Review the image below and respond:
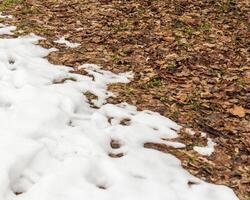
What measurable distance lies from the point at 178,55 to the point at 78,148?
331cm

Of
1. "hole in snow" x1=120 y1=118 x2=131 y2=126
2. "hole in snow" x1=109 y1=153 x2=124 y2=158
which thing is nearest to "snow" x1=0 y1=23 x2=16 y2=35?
"hole in snow" x1=120 y1=118 x2=131 y2=126

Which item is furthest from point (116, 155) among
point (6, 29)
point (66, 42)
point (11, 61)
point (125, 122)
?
point (6, 29)

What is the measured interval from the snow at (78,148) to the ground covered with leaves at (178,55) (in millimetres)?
260

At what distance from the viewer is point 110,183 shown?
3.92 m

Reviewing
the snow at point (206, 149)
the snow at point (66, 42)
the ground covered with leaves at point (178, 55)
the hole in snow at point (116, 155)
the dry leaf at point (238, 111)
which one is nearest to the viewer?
the hole in snow at point (116, 155)

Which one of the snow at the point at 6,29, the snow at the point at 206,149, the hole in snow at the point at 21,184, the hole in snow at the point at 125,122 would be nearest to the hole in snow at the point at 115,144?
the hole in snow at the point at 125,122

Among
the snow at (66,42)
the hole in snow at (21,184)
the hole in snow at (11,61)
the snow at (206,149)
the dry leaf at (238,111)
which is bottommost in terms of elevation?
the snow at (206,149)

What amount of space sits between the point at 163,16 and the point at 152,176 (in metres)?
5.21

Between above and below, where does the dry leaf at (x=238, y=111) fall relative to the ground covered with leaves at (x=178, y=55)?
below

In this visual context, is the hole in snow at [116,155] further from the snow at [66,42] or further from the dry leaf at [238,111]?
the snow at [66,42]

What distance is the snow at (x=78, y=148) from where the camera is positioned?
3.79 m

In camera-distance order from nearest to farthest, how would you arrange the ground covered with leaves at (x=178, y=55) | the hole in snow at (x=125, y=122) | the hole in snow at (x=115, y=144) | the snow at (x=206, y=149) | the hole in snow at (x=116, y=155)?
the hole in snow at (x=116, y=155)
the hole in snow at (x=115, y=144)
the snow at (x=206, y=149)
the ground covered with leaves at (x=178, y=55)
the hole in snow at (x=125, y=122)

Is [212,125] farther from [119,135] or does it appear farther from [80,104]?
[80,104]

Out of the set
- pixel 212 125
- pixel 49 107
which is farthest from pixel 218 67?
pixel 49 107
